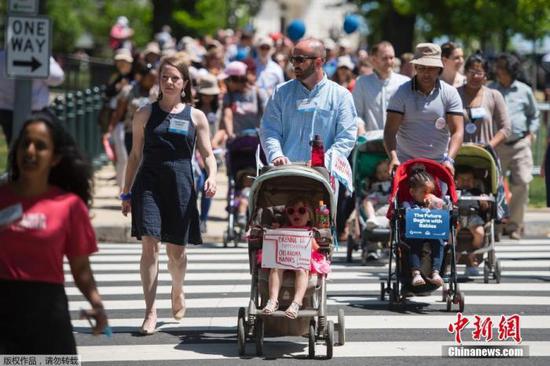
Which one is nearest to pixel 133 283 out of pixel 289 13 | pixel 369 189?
pixel 369 189

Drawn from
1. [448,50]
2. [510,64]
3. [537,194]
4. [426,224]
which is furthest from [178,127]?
[537,194]

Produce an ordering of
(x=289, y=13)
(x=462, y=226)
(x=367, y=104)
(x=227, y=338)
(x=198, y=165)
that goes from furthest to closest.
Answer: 1. (x=289, y=13)
2. (x=198, y=165)
3. (x=367, y=104)
4. (x=462, y=226)
5. (x=227, y=338)

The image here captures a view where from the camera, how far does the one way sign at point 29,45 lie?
1588cm

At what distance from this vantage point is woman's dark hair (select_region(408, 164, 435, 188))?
1198 cm

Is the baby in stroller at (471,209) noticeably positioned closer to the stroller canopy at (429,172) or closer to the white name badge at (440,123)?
the white name badge at (440,123)

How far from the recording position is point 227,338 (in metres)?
10.7

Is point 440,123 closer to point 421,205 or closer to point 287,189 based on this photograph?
point 421,205

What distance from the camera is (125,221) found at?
59.6ft

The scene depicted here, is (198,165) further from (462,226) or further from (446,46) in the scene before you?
(462,226)

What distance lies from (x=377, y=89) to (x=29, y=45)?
3.63 meters

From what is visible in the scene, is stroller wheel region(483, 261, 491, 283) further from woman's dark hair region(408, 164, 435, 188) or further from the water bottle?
the water bottle

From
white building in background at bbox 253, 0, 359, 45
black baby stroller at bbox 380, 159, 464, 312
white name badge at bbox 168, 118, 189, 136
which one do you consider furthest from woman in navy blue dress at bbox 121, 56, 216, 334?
white building in background at bbox 253, 0, 359, 45

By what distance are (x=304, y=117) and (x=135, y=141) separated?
1.24 metres

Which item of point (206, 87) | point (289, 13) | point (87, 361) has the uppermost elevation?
point (289, 13)
